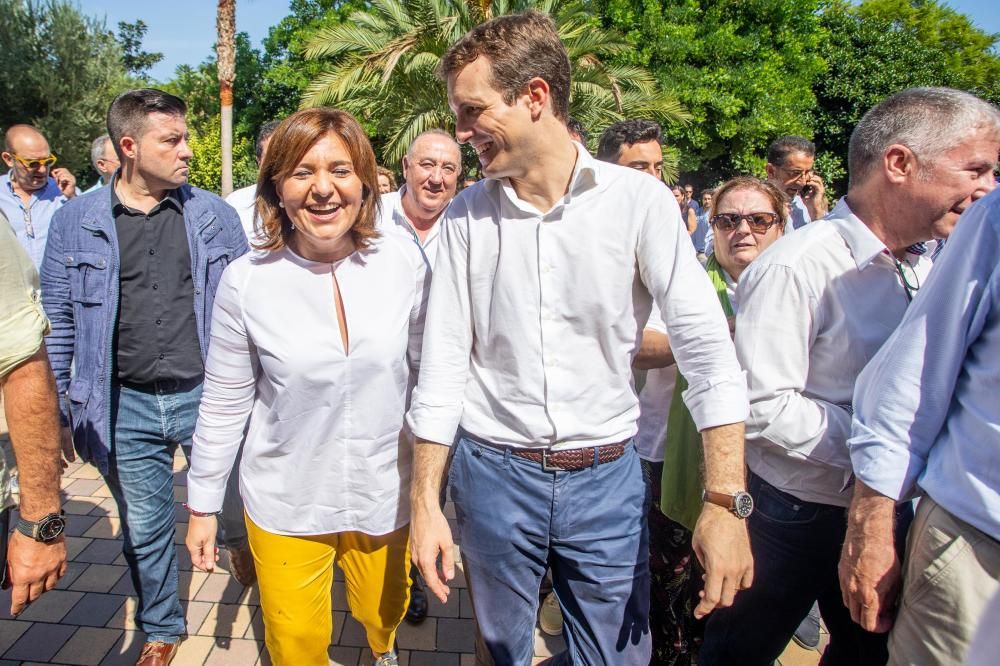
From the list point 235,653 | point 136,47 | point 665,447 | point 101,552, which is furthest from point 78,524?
point 136,47

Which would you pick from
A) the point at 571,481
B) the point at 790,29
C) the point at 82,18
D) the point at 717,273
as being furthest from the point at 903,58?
the point at 82,18

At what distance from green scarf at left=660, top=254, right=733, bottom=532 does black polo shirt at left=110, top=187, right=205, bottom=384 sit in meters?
1.87

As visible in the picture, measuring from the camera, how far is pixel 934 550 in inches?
56.5

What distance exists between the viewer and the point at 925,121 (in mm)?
1770

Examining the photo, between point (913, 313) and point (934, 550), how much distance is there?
21.3 inches

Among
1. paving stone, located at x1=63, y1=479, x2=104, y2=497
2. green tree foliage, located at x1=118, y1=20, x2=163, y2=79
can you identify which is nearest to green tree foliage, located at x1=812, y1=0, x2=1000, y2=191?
paving stone, located at x1=63, y1=479, x2=104, y2=497

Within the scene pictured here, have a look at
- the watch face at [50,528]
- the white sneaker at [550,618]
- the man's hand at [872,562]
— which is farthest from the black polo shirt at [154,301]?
the man's hand at [872,562]

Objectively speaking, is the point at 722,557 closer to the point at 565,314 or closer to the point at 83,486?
the point at 565,314

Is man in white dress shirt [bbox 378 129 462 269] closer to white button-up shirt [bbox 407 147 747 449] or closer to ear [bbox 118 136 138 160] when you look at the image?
ear [bbox 118 136 138 160]

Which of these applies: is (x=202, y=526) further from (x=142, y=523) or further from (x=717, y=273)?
(x=717, y=273)

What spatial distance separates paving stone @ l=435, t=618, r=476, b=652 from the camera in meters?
2.81

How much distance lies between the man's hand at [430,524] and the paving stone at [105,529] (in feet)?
8.90

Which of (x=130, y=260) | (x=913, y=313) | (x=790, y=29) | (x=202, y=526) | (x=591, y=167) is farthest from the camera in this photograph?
(x=790, y=29)

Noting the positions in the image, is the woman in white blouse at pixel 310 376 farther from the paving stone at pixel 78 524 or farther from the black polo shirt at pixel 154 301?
the paving stone at pixel 78 524
